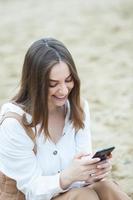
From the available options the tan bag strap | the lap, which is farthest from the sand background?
the tan bag strap

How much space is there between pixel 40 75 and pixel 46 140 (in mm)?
363

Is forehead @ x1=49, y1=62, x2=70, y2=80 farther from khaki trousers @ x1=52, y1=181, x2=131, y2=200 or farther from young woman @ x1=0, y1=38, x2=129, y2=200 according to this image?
khaki trousers @ x1=52, y1=181, x2=131, y2=200

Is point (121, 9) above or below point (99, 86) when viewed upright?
above

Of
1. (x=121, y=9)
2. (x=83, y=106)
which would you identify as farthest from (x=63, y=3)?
(x=83, y=106)

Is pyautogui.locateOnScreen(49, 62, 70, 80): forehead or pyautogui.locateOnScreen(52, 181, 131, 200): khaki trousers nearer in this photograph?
pyautogui.locateOnScreen(49, 62, 70, 80): forehead

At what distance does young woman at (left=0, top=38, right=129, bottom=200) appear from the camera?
2889mm

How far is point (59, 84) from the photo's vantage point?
2.92 meters

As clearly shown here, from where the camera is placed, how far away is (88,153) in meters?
3.10

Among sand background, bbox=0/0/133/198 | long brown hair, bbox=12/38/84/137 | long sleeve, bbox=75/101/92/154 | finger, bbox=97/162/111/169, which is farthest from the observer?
sand background, bbox=0/0/133/198

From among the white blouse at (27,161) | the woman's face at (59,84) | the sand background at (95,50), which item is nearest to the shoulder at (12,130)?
the white blouse at (27,161)

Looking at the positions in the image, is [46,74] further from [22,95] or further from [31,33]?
[31,33]

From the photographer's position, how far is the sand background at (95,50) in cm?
512

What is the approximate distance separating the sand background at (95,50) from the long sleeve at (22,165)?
A: 1220mm

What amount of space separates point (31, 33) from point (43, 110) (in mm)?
5603
